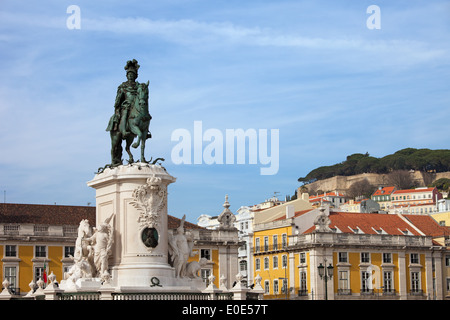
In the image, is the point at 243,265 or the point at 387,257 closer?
the point at 387,257

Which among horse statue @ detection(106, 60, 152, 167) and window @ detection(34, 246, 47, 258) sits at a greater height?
horse statue @ detection(106, 60, 152, 167)

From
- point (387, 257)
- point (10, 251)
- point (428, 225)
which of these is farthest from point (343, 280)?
point (10, 251)

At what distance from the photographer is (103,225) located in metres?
27.7

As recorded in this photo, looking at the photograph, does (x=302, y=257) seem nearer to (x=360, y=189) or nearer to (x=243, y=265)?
(x=243, y=265)

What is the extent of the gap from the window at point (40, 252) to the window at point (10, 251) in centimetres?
142

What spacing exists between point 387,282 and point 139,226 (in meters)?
54.6

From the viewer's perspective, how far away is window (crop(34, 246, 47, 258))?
217ft

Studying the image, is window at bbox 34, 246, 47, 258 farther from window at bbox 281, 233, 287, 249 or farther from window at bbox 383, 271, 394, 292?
window at bbox 383, 271, 394, 292

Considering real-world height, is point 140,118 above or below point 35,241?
above

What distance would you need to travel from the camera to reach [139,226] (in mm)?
27828

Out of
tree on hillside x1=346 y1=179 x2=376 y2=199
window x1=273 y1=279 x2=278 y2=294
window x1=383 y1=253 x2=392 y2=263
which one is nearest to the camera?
window x1=383 y1=253 x2=392 y2=263

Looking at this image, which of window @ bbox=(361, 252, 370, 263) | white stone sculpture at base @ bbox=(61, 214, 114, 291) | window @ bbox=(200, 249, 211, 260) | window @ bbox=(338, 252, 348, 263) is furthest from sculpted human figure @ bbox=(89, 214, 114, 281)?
window @ bbox=(361, 252, 370, 263)

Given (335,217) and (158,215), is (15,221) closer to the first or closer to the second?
(335,217)
